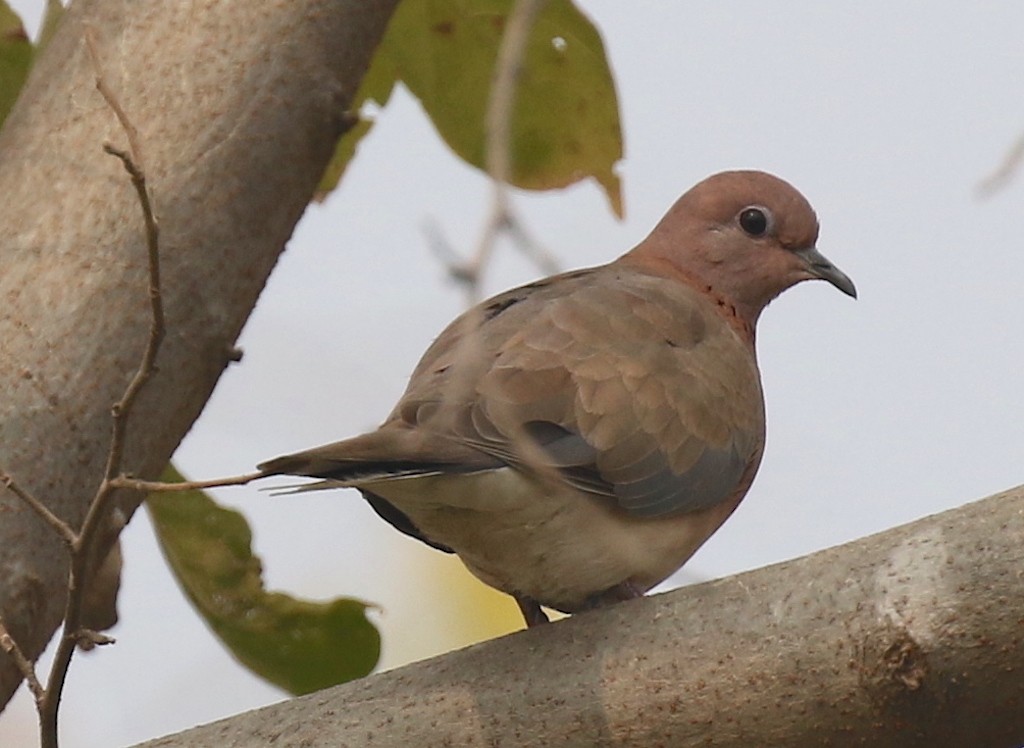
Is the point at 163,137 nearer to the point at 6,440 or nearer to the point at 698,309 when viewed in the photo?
the point at 6,440

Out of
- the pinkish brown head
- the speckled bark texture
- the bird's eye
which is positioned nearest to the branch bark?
the speckled bark texture

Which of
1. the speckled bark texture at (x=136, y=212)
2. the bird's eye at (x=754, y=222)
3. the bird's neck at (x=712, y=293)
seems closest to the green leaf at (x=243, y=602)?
the speckled bark texture at (x=136, y=212)

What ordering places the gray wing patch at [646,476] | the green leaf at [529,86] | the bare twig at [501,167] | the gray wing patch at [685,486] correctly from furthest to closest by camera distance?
the green leaf at [529,86] < the gray wing patch at [685,486] < the gray wing patch at [646,476] < the bare twig at [501,167]

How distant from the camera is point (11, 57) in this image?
313 centimetres

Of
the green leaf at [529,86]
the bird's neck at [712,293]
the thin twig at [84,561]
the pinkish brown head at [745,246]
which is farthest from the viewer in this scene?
the pinkish brown head at [745,246]

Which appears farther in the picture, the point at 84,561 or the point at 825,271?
the point at 825,271

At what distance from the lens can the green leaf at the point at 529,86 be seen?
10.2 ft

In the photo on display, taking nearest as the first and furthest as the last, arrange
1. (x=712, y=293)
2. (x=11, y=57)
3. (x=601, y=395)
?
(x=601, y=395) < (x=11, y=57) < (x=712, y=293)

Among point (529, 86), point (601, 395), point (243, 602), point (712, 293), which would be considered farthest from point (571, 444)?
point (712, 293)

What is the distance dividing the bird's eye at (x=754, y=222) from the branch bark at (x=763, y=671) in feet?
5.68

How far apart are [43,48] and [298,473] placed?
1.19 metres

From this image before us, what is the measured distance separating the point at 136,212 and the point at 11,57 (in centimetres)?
62

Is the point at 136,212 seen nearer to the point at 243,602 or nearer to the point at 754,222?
the point at 243,602

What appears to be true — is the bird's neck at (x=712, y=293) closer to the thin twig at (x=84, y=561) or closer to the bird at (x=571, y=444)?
the bird at (x=571, y=444)
